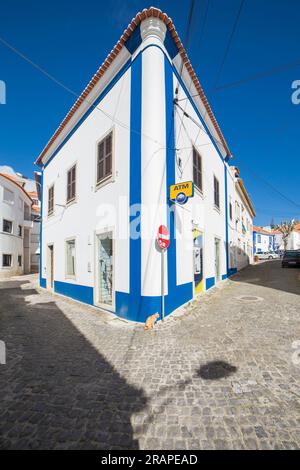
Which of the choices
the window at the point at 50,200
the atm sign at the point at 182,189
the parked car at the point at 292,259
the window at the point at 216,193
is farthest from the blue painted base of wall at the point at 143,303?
the parked car at the point at 292,259

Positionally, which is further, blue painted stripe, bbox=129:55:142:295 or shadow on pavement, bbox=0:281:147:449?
blue painted stripe, bbox=129:55:142:295

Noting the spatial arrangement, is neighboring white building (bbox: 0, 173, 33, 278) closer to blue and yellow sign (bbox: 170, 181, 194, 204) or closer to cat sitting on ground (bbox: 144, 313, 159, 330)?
cat sitting on ground (bbox: 144, 313, 159, 330)

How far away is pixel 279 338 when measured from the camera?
15.1 feet

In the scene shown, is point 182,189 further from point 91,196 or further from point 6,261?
point 6,261

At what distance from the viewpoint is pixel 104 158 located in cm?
795

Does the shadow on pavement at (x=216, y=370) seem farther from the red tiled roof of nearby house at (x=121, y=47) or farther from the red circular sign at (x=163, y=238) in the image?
the red tiled roof of nearby house at (x=121, y=47)

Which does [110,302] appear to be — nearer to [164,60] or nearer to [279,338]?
[279,338]

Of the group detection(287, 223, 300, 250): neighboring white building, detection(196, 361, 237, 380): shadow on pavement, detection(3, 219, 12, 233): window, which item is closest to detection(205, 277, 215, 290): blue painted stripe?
detection(196, 361, 237, 380): shadow on pavement

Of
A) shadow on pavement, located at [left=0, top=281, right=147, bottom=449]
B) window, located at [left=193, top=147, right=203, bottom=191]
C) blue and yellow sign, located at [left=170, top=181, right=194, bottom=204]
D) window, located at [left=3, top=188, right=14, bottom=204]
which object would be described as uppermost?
window, located at [left=3, top=188, right=14, bottom=204]

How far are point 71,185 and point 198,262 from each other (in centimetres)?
648

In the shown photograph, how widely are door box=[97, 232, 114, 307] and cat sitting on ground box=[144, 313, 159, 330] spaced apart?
8.14 feet

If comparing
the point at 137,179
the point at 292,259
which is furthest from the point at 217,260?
the point at 292,259

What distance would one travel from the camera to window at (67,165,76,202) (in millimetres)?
10061
